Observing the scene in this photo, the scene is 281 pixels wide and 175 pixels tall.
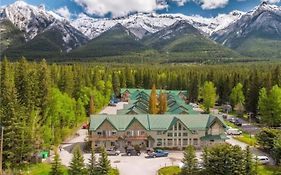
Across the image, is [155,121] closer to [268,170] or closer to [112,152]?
[112,152]

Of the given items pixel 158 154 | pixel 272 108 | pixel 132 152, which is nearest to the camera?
pixel 158 154

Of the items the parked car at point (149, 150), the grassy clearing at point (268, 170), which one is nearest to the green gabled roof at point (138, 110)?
the parked car at point (149, 150)

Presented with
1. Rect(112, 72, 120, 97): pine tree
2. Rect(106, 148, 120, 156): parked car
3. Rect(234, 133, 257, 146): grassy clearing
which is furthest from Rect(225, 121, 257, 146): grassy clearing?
Rect(112, 72, 120, 97): pine tree

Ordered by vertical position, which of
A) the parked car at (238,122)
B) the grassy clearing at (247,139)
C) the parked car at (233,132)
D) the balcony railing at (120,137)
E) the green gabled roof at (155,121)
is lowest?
the grassy clearing at (247,139)

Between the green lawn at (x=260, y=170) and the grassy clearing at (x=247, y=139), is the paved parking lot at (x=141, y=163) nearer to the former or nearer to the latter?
the green lawn at (x=260, y=170)

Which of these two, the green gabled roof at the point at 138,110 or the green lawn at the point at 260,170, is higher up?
the green gabled roof at the point at 138,110

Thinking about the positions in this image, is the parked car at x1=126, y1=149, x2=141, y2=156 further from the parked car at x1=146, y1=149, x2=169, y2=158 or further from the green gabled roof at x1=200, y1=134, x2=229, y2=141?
the green gabled roof at x1=200, y1=134, x2=229, y2=141

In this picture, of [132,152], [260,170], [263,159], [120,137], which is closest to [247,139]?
[263,159]
